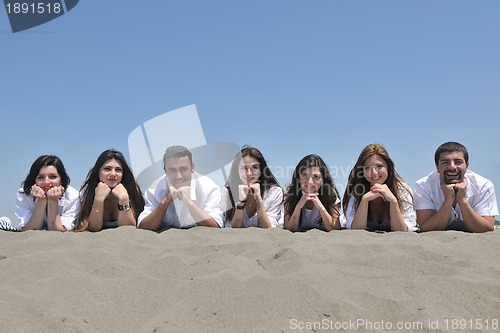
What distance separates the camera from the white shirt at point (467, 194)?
6.10 meters

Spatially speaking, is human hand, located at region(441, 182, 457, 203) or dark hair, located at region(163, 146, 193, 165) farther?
dark hair, located at region(163, 146, 193, 165)

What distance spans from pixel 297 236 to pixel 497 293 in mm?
2295

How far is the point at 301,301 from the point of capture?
3.31m

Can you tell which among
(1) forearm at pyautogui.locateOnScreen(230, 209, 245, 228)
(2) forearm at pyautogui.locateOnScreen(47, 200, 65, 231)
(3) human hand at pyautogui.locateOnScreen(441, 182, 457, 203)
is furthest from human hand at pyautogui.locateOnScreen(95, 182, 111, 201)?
(3) human hand at pyautogui.locateOnScreen(441, 182, 457, 203)

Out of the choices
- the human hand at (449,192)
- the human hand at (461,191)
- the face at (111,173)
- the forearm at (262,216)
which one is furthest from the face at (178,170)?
the human hand at (461,191)

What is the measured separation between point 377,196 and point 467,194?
121 cm

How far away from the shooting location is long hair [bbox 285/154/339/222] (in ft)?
21.6

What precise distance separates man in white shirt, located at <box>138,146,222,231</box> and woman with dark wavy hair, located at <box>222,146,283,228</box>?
0.23 meters

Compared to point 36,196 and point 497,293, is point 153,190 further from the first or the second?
point 497,293

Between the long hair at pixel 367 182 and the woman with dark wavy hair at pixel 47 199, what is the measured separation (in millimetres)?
3829

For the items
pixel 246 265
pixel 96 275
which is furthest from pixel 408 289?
pixel 96 275

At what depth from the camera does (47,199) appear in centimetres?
640

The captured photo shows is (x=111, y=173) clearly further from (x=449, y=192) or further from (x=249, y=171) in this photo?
(x=449, y=192)

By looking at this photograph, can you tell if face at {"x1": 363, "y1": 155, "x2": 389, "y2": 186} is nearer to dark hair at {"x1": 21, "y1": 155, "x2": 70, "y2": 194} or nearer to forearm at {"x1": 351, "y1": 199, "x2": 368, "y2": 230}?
forearm at {"x1": 351, "y1": 199, "x2": 368, "y2": 230}
